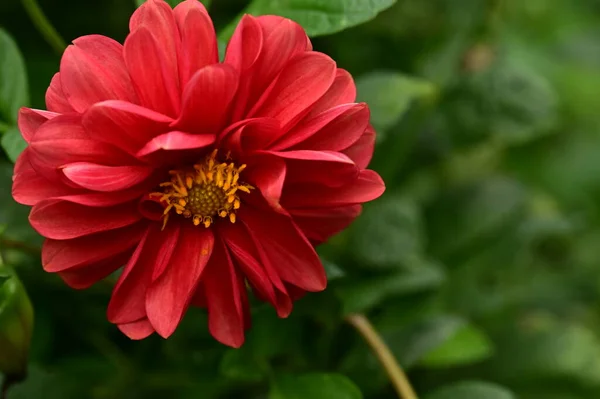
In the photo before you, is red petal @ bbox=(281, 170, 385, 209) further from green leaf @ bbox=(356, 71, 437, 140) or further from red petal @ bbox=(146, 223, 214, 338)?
green leaf @ bbox=(356, 71, 437, 140)

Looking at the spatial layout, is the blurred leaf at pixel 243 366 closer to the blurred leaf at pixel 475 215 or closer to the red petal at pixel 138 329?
the red petal at pixel 138 329

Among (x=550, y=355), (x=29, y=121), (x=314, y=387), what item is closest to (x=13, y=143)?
(x=29, y=121)

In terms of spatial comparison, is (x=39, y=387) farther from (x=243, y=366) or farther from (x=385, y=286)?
(x=385, y=286)

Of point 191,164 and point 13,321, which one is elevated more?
point 191,164

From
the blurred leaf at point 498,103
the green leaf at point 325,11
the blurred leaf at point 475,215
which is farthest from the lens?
the blurred leaf at point 475,215

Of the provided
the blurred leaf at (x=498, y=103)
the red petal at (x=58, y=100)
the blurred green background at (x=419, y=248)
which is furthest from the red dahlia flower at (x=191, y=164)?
the blurred leaf at (x=498, y=103)

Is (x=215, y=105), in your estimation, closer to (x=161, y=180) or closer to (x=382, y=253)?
(x=161, y=180)

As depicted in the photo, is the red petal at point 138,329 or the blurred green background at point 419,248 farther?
the blurred green background at point 419,248
